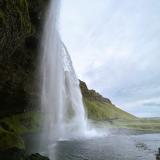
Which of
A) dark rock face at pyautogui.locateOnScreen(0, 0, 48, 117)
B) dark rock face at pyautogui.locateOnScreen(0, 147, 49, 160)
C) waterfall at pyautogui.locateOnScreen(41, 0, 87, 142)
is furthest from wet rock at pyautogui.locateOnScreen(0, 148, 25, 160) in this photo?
waterfall at pyautogui.locateOnScreen(41, 0, 87, 142)

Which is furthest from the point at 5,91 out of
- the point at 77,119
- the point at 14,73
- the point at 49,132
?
the point at 77,119

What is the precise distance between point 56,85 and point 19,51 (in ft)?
76.2

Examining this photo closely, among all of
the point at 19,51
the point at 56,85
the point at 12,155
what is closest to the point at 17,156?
the point at 12,155

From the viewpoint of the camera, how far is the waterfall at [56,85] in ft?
194

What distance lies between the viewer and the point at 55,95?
77500mm

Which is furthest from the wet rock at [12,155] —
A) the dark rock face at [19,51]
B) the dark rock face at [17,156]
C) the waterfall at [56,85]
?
the waterfall at [56,85]

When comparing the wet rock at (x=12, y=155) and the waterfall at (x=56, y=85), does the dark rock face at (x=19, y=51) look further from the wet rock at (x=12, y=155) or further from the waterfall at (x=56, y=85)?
the wet rock at (x=12, y=155)

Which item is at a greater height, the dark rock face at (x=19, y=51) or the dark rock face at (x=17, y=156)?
A: the dark rock face at (x=19, y=51)

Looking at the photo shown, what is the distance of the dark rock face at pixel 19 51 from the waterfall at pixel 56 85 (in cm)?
343

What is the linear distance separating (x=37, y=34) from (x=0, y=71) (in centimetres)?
969

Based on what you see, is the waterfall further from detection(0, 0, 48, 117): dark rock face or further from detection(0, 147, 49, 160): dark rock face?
detection(0, 147, 49, 160): dark rock face

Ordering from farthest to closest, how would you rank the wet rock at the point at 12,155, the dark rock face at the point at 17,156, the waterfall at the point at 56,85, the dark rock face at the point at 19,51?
the waterfall at the point at 56,85 → the wet rock at the point at 12,155 → the dark rock face at the point at 17,156 → the dark rock face at the point at 19,51

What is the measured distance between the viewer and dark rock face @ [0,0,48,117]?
31375mm

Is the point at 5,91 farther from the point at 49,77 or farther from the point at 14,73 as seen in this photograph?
the point at 49,77
